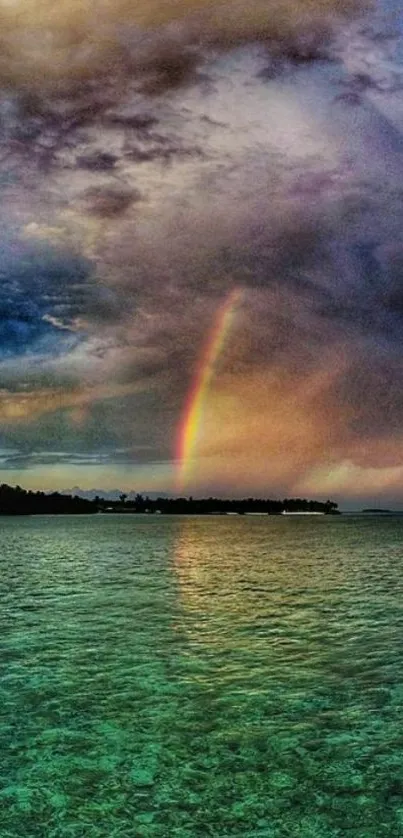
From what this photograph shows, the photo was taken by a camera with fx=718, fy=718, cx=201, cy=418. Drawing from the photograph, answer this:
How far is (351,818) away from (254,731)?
5.15 metres

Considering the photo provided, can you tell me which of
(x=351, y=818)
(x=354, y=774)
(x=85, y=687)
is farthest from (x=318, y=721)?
(x=85, y=687)

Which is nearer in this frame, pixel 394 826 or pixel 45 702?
pixel 394 826

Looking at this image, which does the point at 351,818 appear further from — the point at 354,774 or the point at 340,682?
the point at 340,682

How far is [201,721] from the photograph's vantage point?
1864 cm

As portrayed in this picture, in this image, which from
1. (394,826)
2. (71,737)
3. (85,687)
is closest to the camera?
(394,826)

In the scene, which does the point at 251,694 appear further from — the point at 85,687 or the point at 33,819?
the point at 33,819

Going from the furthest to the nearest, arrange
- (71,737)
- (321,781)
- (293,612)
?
1. (293,612)
2. (71,737)
3. (321,781)

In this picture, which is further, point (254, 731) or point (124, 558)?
point (124, 558)

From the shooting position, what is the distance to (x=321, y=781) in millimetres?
14500

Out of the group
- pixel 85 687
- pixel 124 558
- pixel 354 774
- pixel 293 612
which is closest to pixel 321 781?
pixel 354 774

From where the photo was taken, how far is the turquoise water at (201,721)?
1302 centimetres

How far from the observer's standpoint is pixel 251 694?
832 inches

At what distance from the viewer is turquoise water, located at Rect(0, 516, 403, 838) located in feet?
42.7

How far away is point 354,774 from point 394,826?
2569 mm
